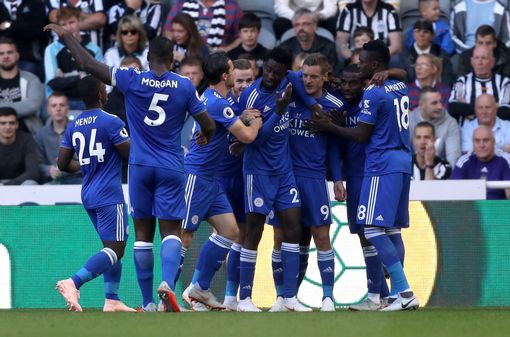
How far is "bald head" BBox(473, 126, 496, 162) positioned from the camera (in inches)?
619

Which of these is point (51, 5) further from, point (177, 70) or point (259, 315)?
point (259, 315)

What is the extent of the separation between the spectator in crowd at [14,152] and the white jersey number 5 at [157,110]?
5.06 m

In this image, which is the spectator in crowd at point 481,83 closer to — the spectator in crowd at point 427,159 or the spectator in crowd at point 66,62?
the spectator in crowd at point 427,159

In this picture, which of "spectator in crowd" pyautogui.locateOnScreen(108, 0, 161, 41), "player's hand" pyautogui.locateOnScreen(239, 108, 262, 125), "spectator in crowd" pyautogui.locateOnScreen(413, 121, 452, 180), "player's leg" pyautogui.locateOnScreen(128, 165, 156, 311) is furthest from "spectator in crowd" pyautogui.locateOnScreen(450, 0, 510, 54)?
"player's leg" pyautogui.locateOnScreen(128, 165, 156, 311)

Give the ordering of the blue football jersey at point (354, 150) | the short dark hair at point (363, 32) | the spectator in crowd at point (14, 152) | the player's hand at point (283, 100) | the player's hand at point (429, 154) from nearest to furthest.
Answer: the player's hand at point (283, 100)
the blue football jersey at point (354, 150)
the player's hand at point (429, 154)
the spectator in crowd at point (14, 152)
the short dark hair at point (363, 32)

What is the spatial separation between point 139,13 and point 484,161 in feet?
18.7

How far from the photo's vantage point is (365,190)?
12.3 meters

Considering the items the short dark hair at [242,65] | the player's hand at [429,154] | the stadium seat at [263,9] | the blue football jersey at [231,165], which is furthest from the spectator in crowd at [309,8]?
the blue football jersey at [231,165]

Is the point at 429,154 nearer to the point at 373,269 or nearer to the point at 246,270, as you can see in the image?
the point at 373,269

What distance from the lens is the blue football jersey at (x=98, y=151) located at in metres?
11.9

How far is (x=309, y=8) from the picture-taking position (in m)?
18.6

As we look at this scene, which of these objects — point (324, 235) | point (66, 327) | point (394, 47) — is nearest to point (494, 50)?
point (394, 47)

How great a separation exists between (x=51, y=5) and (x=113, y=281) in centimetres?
726

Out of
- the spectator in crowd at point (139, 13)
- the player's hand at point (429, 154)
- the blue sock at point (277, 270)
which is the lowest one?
the blue sock at point (277, 270)
